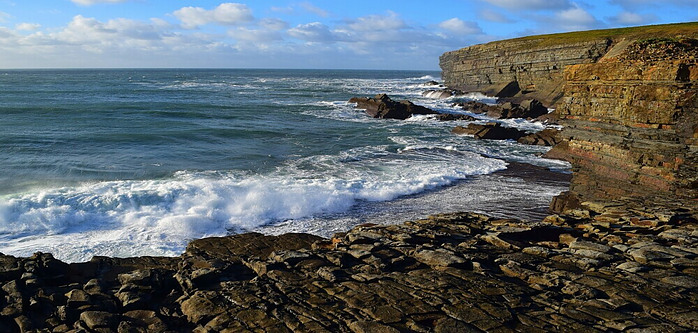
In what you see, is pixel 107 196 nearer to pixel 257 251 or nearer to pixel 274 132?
pixel 257 251

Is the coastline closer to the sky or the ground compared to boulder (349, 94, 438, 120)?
closer to the ground

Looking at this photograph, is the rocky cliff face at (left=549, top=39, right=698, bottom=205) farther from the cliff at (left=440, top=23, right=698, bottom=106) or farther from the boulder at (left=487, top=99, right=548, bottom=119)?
the cliff at (left=440, top=23, right=698, bottom=106)

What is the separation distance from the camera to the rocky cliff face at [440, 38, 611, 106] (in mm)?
55094

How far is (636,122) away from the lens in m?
13.7

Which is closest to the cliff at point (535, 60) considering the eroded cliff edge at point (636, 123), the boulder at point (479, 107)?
the boulder at point (479, 107)

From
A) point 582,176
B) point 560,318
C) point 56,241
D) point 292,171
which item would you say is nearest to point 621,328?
point 560,318

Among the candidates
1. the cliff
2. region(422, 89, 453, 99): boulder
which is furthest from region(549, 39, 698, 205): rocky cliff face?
region(422, 89, 453, 99): boulder

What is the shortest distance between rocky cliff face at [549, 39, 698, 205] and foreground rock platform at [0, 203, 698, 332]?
279 cm

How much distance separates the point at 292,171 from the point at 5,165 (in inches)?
548

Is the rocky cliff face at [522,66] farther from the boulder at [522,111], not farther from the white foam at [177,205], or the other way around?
the white foam at [177,205]

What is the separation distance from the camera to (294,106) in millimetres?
57250

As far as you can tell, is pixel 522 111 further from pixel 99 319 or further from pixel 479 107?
pixel 99 319

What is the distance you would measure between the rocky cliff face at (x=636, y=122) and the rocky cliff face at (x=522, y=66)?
134ft

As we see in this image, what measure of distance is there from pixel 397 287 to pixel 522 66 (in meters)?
64.3
